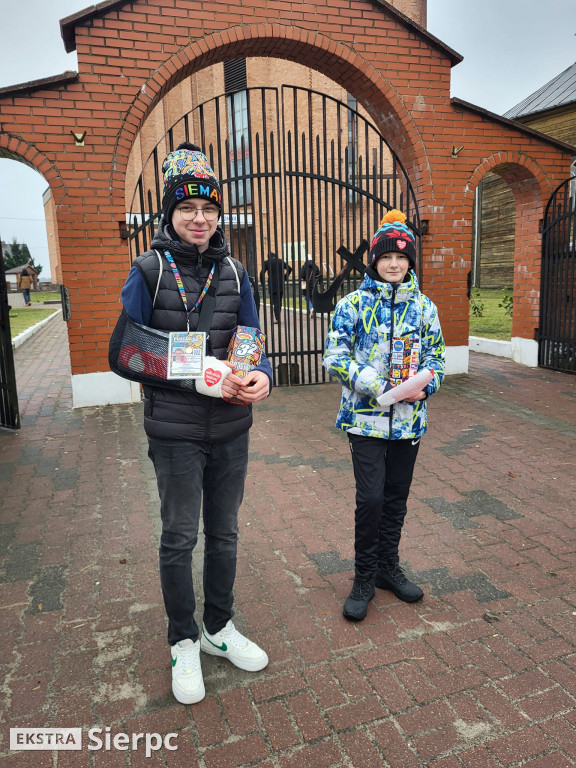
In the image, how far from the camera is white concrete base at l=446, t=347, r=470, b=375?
26.9 feet

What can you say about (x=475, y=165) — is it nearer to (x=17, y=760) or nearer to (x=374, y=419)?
(x=374, y=419)

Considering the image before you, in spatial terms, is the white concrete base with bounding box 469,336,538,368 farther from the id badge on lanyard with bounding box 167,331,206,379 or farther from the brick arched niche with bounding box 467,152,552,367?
the id badge on lanyard with bounding box 167,331,206,379

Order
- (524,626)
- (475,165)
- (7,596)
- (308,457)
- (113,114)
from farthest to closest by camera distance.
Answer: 1. (475,165)
2. (113,114)
3. (308,457)
4. (7,596)
5. (524,626)

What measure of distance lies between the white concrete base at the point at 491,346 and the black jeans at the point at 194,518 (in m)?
8.51

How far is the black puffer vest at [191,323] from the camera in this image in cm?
219

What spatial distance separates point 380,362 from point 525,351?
726cm

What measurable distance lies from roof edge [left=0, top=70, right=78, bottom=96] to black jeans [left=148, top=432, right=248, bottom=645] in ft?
18.4

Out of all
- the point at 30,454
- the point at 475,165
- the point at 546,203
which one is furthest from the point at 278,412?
the point at 546,203

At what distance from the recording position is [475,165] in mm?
7805

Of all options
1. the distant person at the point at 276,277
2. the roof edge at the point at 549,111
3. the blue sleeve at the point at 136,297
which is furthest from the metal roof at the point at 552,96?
the blue sleeve at the point at 136,297

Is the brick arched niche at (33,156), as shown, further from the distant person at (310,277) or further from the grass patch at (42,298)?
the grass patch at (42,298)

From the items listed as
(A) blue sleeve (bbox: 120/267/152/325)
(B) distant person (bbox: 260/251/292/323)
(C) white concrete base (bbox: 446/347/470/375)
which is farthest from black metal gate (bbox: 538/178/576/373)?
(A) blue sleeve (bbox: 120/267/152/325)

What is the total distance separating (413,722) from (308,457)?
3.09 meters

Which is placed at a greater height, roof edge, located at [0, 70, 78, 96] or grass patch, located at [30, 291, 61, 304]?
roof edge, located at [0, 70, 78, 96]
